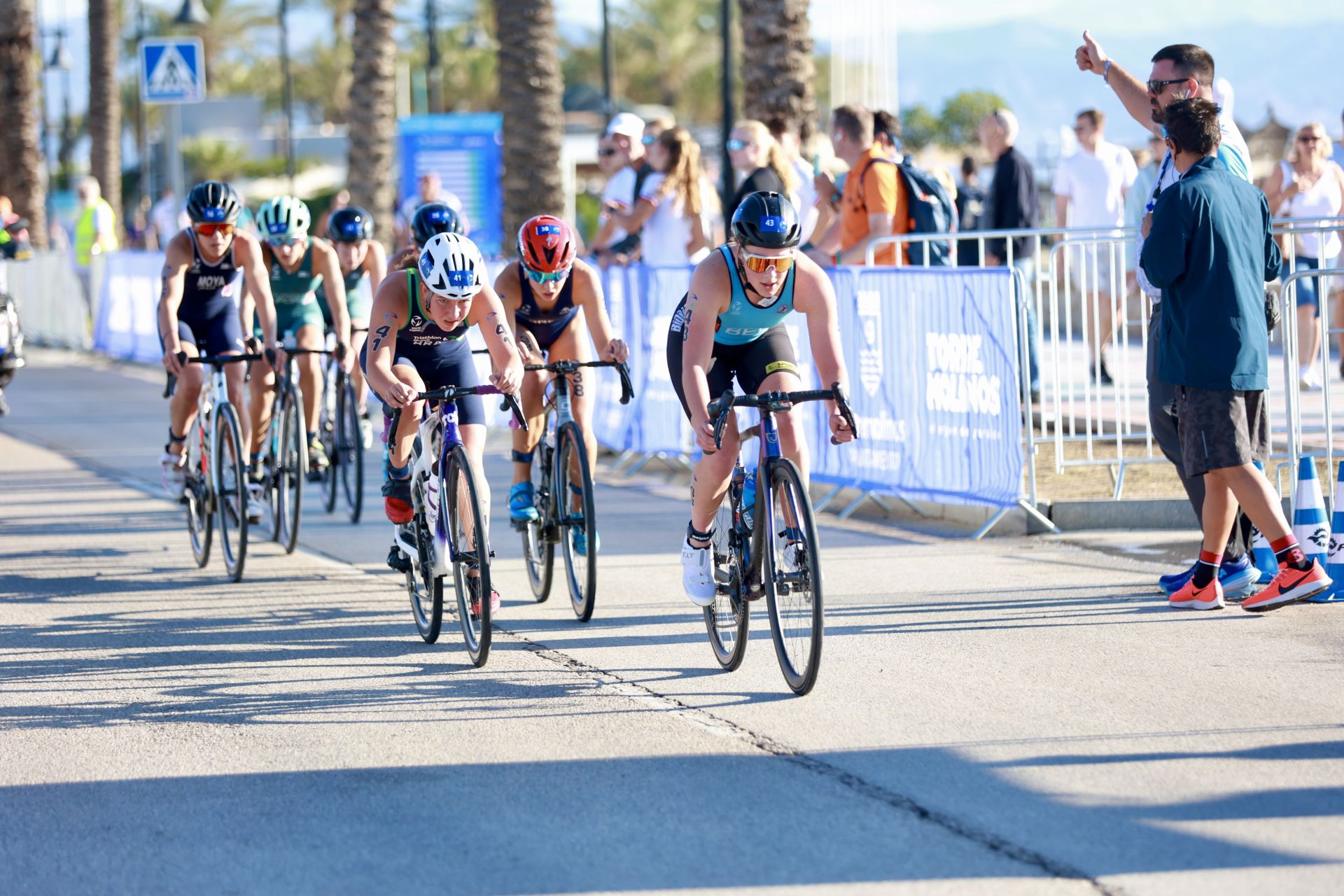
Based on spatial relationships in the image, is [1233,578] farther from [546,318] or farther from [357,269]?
[357,269]

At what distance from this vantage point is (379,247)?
38.0 ft

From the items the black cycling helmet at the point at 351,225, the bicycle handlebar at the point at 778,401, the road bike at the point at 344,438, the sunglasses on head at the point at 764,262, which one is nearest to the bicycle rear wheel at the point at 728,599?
the bicycle handlebar at the point at 778,401

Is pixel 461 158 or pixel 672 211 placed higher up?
pixel 461 158

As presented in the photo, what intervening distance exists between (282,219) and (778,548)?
5.06 metres

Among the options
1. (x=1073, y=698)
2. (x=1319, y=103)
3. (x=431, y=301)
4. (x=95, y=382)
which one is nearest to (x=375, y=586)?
(x=431, y=301)

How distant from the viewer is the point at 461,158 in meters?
24.8

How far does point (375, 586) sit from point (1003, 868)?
508 centimetres

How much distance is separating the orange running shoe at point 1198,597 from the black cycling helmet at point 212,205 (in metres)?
5.30

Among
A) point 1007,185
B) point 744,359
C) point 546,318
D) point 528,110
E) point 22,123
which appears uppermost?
point 22,123

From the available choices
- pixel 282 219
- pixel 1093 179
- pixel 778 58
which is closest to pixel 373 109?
pixel 778 58

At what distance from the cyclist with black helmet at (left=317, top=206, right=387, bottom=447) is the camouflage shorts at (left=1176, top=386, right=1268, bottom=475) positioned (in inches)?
210

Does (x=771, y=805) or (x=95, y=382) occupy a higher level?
(x=95, y=382)

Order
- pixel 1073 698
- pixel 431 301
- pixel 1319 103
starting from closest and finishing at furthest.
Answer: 1. pixel 1073 698
2. pixel 431 301
3. pixel 1319 103

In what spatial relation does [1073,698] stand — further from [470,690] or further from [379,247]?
[379,247]
